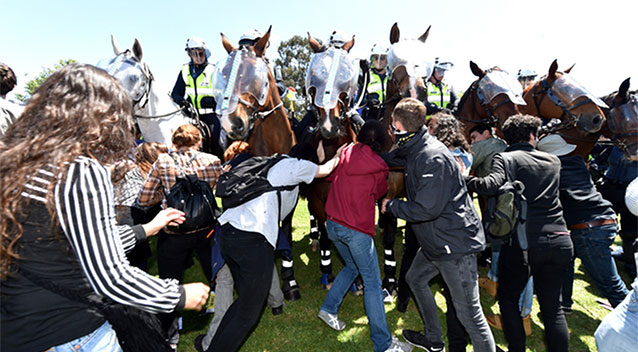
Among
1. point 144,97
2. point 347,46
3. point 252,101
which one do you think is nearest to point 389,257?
point 252,101

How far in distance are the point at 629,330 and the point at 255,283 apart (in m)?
2.56

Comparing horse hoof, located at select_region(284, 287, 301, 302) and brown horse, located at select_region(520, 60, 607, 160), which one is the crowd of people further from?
brown horse, located at select_region(520, 60, 607, 160)

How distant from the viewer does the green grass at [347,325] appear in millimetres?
3871

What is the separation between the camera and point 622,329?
1.83 meters

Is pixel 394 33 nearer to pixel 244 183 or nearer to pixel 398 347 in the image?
pixel 244 183

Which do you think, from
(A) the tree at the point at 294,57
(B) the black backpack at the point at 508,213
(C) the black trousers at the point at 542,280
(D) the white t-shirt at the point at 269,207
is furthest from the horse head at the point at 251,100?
(A) the tree at the point at 294,57

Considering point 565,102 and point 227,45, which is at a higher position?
point 227,45

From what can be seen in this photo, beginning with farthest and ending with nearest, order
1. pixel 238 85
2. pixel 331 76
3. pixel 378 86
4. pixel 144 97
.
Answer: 1. pixel 378 86
2. pixel 144 97
3. pixel 331 76
4. pixel 238 85

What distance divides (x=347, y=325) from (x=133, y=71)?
14.5 ft

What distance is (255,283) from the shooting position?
9.57 ft

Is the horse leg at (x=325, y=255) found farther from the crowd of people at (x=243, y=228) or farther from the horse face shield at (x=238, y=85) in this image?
the horse face shield at (x=238, y=85)

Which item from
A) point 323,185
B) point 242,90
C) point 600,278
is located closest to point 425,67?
point 323,185

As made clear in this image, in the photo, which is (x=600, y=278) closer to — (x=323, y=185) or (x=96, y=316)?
(x=323, y=185)

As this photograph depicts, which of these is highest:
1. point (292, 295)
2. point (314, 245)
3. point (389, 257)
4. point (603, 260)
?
point (603, 260)
